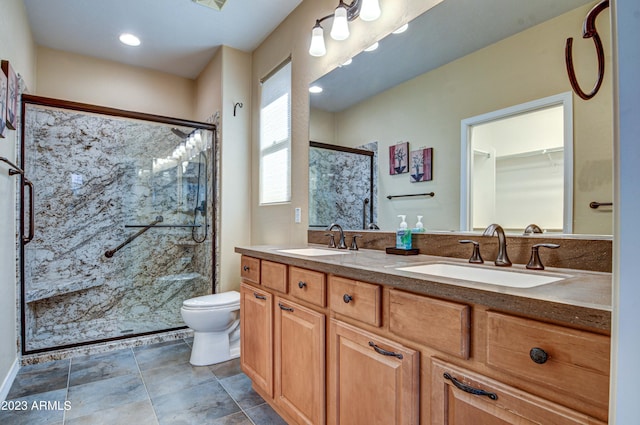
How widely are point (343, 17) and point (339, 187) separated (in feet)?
3.23

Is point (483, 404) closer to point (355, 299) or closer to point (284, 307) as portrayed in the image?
point (355, 299)

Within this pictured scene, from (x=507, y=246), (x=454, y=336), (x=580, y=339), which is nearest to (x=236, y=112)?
(x=507, y=246)

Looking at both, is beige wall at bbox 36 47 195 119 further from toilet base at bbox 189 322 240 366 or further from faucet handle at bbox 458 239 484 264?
faucet handle at bbox 458 239 484 264

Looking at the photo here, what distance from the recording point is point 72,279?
2.92 m

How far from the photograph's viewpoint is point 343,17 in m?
1.91

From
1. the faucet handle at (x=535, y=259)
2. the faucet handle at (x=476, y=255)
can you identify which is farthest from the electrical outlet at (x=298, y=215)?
the faucet handle at (x=535, y=259)

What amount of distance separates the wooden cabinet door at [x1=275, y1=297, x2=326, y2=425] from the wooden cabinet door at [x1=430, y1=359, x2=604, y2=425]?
0.57 metres

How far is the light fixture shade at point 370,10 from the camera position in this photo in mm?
1774

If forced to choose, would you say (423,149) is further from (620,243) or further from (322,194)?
(620,243)

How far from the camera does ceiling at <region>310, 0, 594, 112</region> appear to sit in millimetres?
1278

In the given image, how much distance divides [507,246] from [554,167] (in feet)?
1.06

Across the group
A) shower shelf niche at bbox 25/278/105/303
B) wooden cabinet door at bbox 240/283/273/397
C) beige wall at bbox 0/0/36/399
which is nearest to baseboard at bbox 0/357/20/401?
beige wall at bbox 0/0/36/399

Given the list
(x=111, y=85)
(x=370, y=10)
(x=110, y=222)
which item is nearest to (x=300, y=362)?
(x=370, y=10)

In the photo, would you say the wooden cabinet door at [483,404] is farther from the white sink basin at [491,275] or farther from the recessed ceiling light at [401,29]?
the recessed ceiling light at [401,29]
